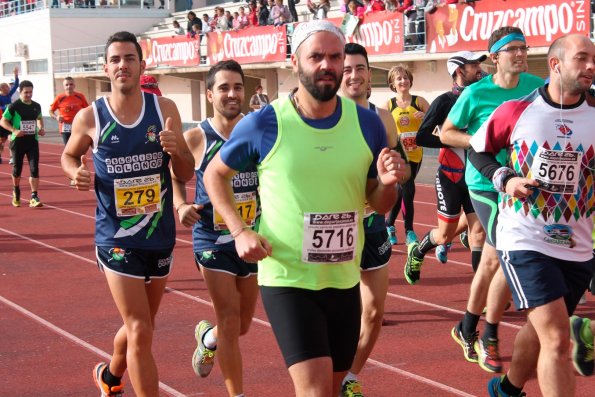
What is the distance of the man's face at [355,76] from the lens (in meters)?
5.88

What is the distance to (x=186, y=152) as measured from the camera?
5488mm

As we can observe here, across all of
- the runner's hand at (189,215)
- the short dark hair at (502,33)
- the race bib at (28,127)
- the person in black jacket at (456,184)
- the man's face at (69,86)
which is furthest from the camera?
the man's face at (69,86)

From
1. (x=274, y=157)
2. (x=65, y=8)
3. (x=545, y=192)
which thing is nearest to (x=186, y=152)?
(x=274, y=157)

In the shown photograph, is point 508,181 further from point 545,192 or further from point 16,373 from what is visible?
point 16,373

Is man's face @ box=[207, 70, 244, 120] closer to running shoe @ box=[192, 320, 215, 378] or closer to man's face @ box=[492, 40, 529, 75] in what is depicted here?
running shoe @ box=[192, 320, 215, 378]

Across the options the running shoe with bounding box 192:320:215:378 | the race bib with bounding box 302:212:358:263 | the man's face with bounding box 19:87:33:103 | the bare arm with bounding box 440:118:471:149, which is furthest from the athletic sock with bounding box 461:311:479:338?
the man's face with bounding box 19:87:33:103

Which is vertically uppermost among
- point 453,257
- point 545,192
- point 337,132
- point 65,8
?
point 65,8

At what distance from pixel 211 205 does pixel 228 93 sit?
0.68m

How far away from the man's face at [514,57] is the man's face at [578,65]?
1568 millimetres

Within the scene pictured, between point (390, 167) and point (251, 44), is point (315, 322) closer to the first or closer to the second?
point (390, 167)

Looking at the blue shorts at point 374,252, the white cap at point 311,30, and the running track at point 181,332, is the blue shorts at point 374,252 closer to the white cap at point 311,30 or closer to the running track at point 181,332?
the running track at point 181,332

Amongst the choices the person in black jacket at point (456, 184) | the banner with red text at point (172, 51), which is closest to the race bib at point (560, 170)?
the person in black jacket at point (456, 184)

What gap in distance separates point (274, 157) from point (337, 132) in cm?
29

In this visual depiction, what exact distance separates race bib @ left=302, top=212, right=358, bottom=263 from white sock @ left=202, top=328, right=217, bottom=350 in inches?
84.8
